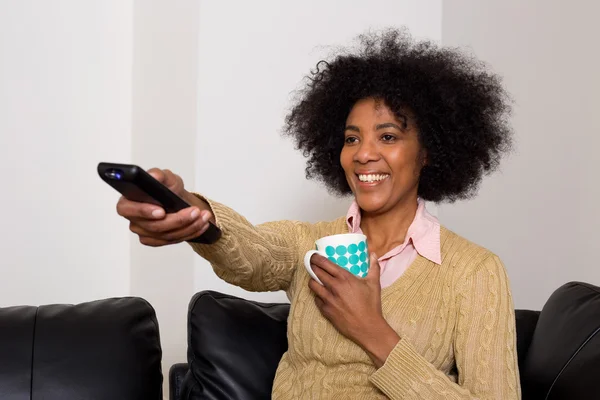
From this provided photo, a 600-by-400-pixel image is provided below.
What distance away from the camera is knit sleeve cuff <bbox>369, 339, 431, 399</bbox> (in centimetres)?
160

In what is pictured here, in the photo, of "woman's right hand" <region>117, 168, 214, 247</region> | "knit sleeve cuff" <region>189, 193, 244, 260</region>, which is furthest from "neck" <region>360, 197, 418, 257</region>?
"woman's right hand" <region>117, 168, 214, 247</region>

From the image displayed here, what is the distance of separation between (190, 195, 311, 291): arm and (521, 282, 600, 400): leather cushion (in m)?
0.63

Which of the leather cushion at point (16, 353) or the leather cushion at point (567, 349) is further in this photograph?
the leather cushion at point (16, 353)

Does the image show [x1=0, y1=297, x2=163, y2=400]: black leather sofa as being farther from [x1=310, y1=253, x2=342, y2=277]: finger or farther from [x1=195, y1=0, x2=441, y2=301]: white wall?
[x1=195, y1=0, x2=441, y2=301]: white wall

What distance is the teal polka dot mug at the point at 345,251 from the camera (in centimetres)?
159

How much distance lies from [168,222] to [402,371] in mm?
649

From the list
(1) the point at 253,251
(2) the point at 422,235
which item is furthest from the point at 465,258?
(1) the point at 253,251

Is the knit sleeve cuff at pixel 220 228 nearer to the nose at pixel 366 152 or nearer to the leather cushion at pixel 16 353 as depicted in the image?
the nose at pixel 366 152

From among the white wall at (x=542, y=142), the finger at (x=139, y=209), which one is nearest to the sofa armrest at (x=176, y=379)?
the finger at (x=139, y=209)

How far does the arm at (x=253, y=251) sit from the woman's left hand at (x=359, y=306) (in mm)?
135

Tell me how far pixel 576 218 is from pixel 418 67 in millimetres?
815

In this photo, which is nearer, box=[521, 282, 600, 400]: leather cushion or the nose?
box=[521, 282, 600, 400]: leather cushion

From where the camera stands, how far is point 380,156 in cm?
183

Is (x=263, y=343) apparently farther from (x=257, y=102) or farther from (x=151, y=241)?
Result: (x=257, y=102)
